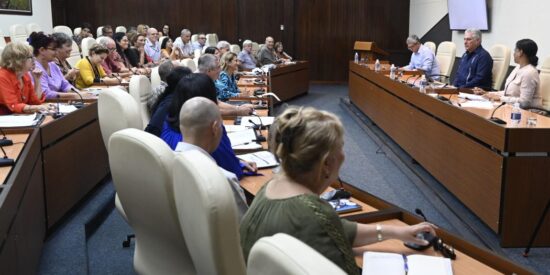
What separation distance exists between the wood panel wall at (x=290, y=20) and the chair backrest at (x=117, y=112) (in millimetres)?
10809

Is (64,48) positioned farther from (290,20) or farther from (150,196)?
(290,20)

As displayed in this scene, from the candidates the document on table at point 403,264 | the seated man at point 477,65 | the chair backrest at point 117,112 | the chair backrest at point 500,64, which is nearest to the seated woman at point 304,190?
the document on table at point 403,264

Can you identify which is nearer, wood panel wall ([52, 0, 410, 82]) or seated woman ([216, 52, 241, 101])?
seated woman ([216, 52, 241, 101])

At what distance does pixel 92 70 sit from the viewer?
20.1ft

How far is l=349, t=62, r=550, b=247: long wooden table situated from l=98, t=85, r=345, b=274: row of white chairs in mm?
2253

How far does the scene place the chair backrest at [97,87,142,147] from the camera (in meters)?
3.00

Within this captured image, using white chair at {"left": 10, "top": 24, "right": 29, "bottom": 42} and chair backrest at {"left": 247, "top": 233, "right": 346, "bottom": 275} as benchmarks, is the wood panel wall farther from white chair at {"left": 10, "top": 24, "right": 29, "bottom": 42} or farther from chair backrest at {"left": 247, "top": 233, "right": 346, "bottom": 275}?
chair backrest at {"left": 247, "top": 233, "right": 346, "bottom": 275}

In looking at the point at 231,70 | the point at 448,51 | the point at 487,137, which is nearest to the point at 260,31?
the point at 448,51

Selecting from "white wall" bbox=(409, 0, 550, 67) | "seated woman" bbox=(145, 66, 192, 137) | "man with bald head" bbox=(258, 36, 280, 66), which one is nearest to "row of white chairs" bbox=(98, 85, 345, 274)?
"seated woman" bbox=(145, 66, 192, 137)

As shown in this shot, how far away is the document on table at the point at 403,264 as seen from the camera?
1.73 m

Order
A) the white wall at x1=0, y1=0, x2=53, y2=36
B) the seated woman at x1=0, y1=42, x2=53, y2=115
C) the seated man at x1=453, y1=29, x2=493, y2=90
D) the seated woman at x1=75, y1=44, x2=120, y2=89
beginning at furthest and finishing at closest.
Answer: the white wall at x1=0, y1=0, x2=53, y2=36 < the seated man at x1=453, y1=29, x2=493, y2=90 < the seated woman at x1=75, y1=44, x2=120, y2=89 < the seated woman at x1=0, y1=42, x2=53, y2=115

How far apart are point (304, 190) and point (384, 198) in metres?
3.29

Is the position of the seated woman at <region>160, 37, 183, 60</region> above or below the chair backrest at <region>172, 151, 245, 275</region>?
Result: above

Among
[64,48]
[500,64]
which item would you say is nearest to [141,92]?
[64,48]
